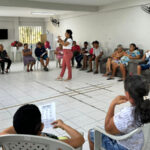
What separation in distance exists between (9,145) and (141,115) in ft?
2.76

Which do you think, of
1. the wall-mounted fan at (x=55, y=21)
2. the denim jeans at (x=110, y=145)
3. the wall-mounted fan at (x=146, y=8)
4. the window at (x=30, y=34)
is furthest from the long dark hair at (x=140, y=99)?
the window at (x=30, y=34)

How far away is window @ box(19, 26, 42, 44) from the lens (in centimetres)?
1100

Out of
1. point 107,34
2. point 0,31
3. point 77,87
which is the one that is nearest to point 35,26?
point 0,31

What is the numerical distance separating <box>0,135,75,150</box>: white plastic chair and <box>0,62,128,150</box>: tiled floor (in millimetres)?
1413

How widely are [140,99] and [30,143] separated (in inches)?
29.8

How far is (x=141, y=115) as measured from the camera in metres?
1.29

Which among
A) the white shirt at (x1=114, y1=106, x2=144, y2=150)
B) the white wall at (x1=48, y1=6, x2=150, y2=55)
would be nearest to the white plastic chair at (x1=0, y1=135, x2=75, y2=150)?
the white shirt at (x1=114, y1=106, x2=144, y2=150)

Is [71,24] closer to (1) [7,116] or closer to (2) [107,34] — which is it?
(2) [107,34]

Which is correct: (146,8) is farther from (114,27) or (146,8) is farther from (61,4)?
(61,4)

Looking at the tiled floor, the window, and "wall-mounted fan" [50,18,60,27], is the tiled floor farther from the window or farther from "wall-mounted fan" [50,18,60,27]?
the window

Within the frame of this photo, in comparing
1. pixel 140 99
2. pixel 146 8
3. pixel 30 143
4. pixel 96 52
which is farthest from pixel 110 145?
pixel 96 52

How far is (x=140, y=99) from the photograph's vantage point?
1.30 m

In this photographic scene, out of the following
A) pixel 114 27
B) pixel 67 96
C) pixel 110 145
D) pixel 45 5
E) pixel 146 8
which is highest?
pixel 45 5

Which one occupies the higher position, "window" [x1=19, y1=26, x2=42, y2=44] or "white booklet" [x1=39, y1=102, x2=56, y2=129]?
"window" [x1=19, y1=26, x2=42, y2=44]
